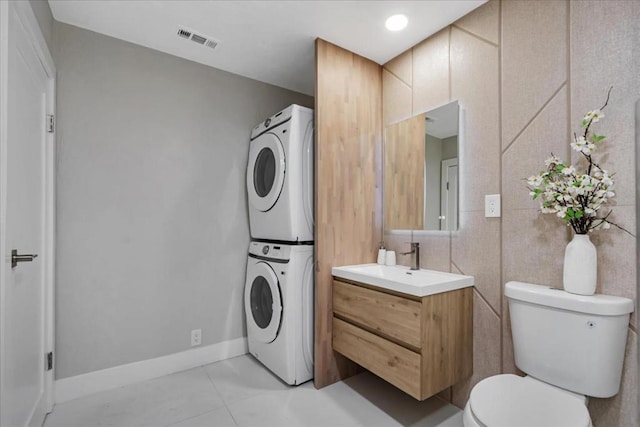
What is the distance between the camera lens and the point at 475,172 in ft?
5.79

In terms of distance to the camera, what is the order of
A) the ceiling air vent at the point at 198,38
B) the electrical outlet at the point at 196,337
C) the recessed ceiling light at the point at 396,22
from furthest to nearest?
the electrical outlet at the point at 196,337
the ceiling air vent at the point at 198,38
the recessed ceiling light at the point at 396,22

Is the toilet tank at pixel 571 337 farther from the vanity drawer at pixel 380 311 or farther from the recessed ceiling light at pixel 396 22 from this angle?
the recessed ceiling light at pixel 396 22

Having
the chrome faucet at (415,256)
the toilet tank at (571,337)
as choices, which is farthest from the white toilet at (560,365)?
the chrome faucet at (415,256)

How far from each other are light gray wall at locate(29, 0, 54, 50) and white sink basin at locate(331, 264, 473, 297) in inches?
82.0

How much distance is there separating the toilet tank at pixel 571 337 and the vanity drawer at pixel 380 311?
46cm

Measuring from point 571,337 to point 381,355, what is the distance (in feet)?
2.84

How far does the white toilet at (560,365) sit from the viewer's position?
109cm

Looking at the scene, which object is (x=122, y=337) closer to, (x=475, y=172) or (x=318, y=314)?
(x=318, y=314)

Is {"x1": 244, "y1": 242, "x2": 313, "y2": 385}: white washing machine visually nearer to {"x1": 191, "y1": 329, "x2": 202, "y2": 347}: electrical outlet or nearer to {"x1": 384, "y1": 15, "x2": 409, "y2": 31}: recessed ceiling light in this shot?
{"x1": 191, "y1": 329, "x2": 202, "y2": 347}: electrical outlet

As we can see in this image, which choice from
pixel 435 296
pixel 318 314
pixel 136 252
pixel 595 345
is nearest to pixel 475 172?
pixel 435 296

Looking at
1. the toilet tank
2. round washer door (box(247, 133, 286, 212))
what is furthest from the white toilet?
round washer door (box(247, 133, 286, 212))

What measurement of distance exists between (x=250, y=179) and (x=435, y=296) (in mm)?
1635

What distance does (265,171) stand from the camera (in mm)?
2363

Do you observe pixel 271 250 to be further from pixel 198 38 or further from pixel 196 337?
pixel 198 38
